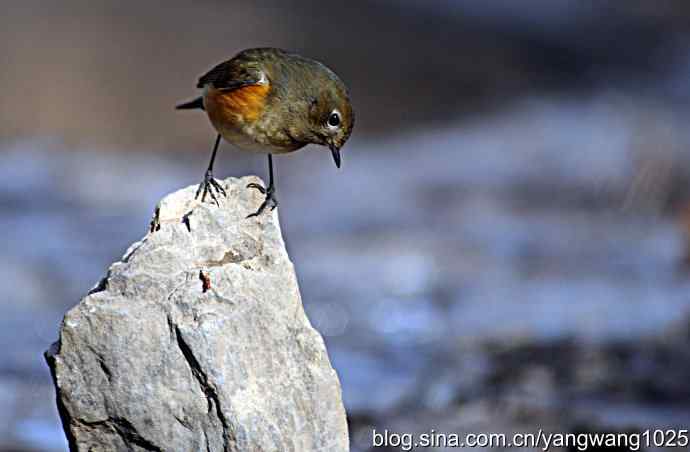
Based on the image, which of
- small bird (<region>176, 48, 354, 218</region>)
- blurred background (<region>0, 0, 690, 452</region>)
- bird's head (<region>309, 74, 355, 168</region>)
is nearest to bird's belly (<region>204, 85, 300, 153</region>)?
small bird (<region>176, 48, 354, 218</region>)

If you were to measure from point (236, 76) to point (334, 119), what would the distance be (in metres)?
0.41

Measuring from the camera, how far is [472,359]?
876 cm

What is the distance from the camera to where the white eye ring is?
441cm

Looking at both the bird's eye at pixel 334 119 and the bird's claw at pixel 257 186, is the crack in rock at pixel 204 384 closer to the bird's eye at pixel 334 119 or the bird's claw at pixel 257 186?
the bird's claw at pixel 257 186

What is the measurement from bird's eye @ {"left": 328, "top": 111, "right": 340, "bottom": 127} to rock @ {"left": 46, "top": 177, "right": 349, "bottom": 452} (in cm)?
74

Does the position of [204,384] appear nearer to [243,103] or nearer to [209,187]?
[209,187]

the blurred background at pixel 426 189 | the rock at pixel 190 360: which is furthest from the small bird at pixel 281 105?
the blurred background at pixel 426 189

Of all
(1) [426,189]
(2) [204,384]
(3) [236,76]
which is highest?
(3) [236,76]

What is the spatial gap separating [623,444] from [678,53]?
12.3 m

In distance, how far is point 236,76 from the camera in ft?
15.0

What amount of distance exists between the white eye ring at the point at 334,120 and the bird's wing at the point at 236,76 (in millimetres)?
308

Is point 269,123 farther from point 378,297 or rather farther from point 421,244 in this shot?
point 421,244

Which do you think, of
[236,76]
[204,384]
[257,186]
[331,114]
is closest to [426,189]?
[236,76]

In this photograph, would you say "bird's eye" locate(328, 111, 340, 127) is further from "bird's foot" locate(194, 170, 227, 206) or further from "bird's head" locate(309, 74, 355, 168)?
"bird's foot" locate(194, 170, 227, 206)
